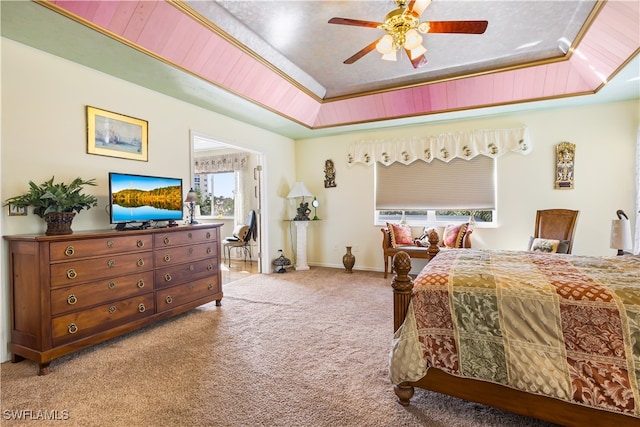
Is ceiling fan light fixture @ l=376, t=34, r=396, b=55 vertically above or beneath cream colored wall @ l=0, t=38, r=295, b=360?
above

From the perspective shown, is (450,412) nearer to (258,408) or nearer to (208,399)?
(258,408)

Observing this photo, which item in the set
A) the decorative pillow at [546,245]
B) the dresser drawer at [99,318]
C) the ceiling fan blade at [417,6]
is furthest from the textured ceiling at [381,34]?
the dresser drawer at [99,318]

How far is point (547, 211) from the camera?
3.96 metres

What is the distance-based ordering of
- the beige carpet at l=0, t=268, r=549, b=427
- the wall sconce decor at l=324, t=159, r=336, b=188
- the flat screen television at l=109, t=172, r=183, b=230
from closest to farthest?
the beige carpet at l=0, t=268, r=549, b=427 → the flat screen television at l=109, t=172, r=183, b=230 → the wall sconce decor at l=324, t=159, r=336, b=188

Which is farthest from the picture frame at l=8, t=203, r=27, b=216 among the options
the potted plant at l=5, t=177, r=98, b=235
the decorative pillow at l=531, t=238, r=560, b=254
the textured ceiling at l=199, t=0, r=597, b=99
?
the decorative pillow at l=531, t=238, r=560, b=254

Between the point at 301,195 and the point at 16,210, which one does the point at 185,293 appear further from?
the point at 301,195

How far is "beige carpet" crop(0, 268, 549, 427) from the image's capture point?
5.56 ft

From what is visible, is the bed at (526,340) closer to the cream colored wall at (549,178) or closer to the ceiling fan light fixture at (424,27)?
the ceiling fan light fixture at (424,27)

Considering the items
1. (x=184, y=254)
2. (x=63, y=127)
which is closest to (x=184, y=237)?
(x=184, y=254)

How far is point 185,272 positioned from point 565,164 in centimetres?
503

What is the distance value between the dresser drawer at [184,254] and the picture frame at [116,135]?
1071 mm

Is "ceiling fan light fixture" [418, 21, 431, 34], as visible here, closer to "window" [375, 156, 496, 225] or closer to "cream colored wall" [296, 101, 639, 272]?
"cream colored wall" [296, 101, 639, 272]

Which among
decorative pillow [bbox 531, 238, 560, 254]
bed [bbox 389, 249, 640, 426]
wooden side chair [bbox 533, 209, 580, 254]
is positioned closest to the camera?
bed [bbox 389, 249, 640, 426]

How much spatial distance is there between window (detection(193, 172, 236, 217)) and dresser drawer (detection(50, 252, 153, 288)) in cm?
436
